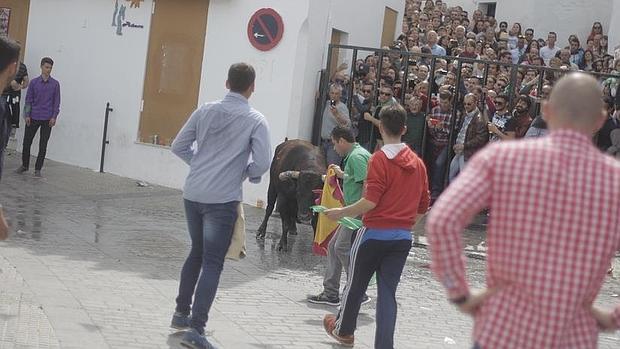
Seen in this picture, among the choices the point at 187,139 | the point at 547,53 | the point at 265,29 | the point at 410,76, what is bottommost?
the point at 187,139

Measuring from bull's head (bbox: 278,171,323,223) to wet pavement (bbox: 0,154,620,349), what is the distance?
46cm

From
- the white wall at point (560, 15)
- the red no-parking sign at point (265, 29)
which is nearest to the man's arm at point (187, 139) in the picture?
the red no-parking sign at point (265, 29)

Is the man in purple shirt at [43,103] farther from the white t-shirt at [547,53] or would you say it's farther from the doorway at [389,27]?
the white t-shirt at [547,53]

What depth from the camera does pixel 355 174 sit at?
8.35 m

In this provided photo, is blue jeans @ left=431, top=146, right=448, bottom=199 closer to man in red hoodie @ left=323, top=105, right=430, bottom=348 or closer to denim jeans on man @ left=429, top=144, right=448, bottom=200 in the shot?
denim jeans on man @ left=429, top=144, right=448, bottom=200

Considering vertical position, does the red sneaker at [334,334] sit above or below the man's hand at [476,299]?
below

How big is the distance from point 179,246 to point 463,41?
407 inches

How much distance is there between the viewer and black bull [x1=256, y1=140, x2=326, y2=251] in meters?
12.7

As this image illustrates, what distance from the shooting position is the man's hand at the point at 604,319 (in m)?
3.80

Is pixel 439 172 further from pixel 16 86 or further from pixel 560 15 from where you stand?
pixel 560 15

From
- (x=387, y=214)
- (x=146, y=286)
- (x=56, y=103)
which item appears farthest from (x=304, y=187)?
(x=56, y=103)

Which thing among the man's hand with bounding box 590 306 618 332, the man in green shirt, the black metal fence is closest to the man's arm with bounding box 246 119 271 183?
the man in green shirt

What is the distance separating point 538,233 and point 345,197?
4.84 m

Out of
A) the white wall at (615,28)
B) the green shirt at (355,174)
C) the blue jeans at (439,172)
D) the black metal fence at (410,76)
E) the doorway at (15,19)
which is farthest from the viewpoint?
the white wall at (615,28)
